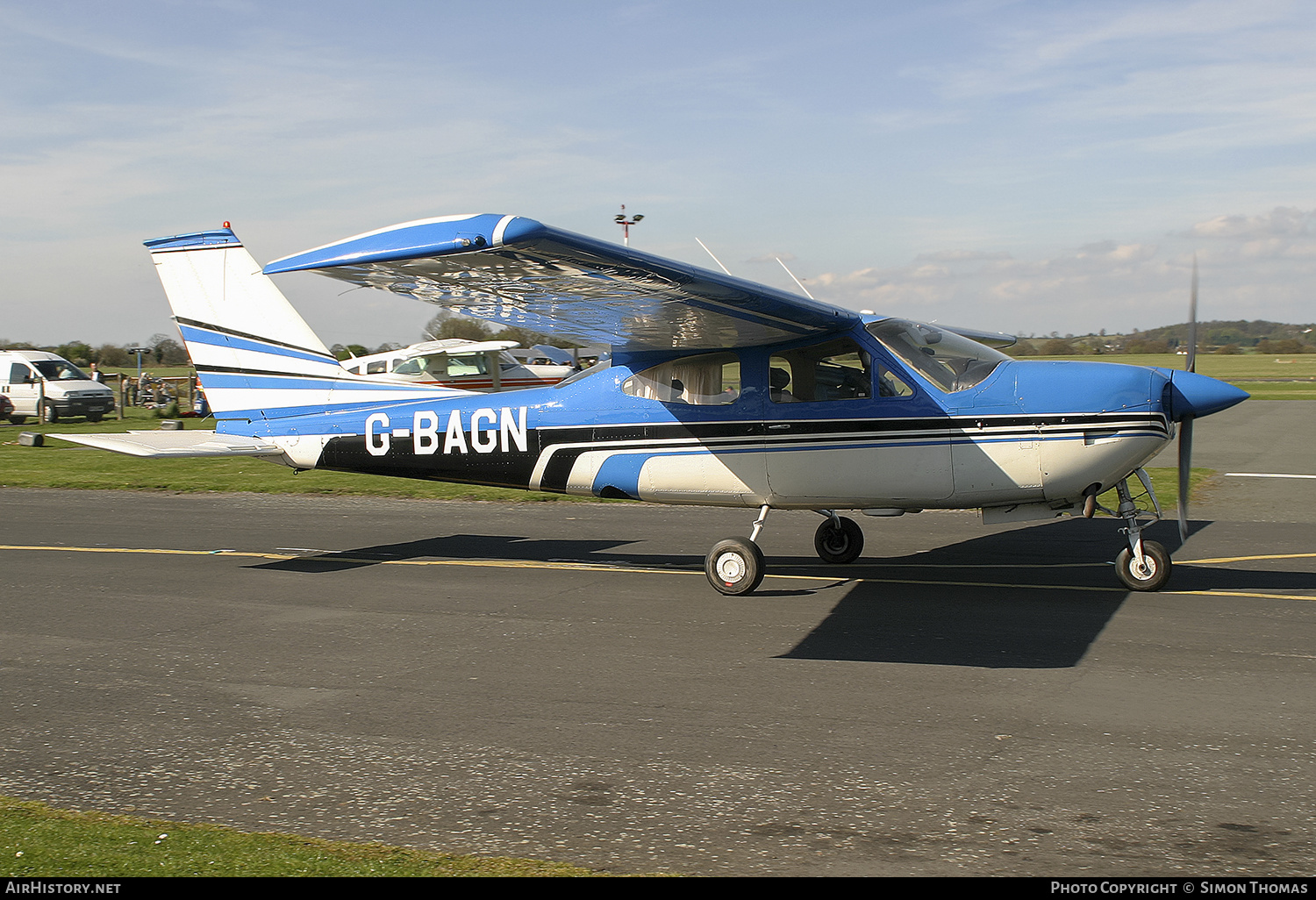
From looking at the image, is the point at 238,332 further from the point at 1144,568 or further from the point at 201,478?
the point at 1144,568

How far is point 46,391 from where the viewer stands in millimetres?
31672

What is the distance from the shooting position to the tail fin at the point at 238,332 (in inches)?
408

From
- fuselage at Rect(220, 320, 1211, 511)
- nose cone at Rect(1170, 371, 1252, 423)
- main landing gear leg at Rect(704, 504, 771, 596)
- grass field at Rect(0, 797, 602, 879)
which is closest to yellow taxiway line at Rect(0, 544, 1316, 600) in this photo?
fuselage at Rect(220, 320, 1211, 511)

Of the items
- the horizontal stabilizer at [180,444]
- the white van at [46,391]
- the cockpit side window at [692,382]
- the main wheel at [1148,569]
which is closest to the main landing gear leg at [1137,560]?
the main wheel at [1148,569]

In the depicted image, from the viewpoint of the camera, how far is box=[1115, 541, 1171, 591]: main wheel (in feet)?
26.8

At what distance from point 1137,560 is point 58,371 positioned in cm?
3503

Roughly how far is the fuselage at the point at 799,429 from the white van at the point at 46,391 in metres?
26.1

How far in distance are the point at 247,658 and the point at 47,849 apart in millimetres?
3012

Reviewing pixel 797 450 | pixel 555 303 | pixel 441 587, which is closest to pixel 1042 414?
pixel 797 450

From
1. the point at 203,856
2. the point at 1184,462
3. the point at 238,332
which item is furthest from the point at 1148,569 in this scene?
the point at 238,332

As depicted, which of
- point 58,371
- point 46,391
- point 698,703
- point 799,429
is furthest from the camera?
point 58,371

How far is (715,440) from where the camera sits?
892cm

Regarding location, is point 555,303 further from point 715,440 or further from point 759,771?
point 759,771

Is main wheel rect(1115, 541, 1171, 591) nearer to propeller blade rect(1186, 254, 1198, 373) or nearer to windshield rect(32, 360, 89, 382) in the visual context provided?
propeller blade rect(1186, 254, 1198, 373)
